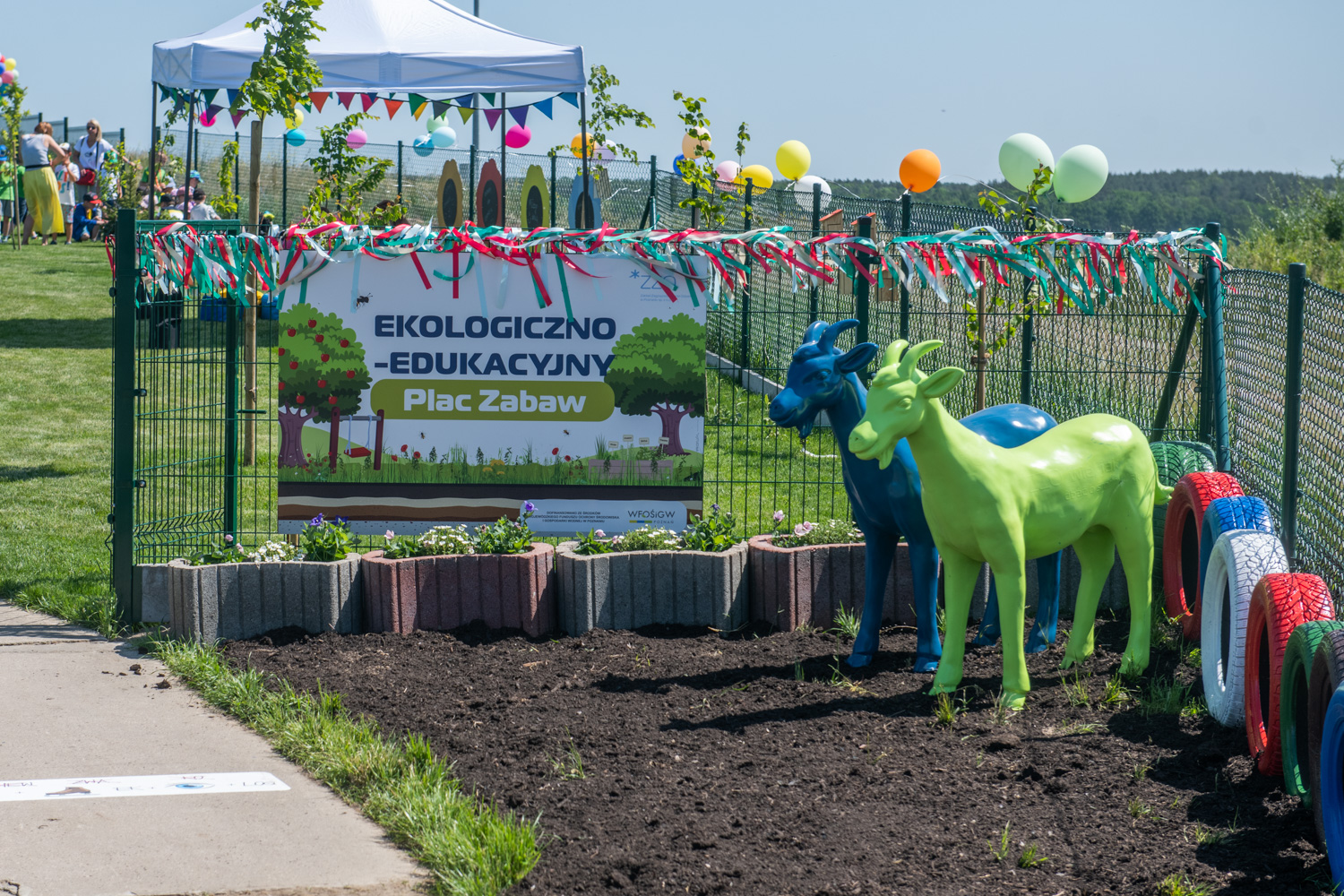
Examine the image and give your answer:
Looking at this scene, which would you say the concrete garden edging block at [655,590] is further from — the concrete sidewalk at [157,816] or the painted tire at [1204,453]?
the painted tire at [1204,453]

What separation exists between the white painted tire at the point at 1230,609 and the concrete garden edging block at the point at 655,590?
2272 millimetres

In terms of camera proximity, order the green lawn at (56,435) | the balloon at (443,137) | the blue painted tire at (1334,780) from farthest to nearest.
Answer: the balloon at (443,137), the green lawn at (56,435), the blue painted tire at (1334,780)

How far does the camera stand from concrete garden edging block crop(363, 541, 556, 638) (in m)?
6.39

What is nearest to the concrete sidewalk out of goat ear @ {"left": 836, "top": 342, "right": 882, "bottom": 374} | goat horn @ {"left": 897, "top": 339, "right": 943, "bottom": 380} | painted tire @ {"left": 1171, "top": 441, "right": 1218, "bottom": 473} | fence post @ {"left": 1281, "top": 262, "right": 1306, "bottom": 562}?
goat horn @ {"left": 897, "top": 339, "right": 943, "bottom": 380}

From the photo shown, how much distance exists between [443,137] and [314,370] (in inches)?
773

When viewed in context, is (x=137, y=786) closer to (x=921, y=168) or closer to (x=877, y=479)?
(x=877, y=479)

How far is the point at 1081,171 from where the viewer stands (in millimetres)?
12570

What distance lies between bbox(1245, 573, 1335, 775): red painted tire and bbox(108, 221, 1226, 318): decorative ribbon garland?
7.92 feet

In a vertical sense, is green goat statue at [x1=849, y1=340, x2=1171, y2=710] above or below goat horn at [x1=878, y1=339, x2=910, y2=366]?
below

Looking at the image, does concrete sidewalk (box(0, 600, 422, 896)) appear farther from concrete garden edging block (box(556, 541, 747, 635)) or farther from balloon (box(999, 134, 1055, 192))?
balloon (box(999, 134, 1055, 192))

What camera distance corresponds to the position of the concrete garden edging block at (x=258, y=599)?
618 cm

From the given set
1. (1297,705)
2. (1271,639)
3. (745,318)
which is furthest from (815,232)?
(1297,705)

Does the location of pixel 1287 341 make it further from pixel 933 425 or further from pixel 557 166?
pixel 557 166

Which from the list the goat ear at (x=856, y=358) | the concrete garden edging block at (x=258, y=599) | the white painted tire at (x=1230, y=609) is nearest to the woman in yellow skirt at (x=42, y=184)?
the concrete garden edging block at (x=258, y=599)
